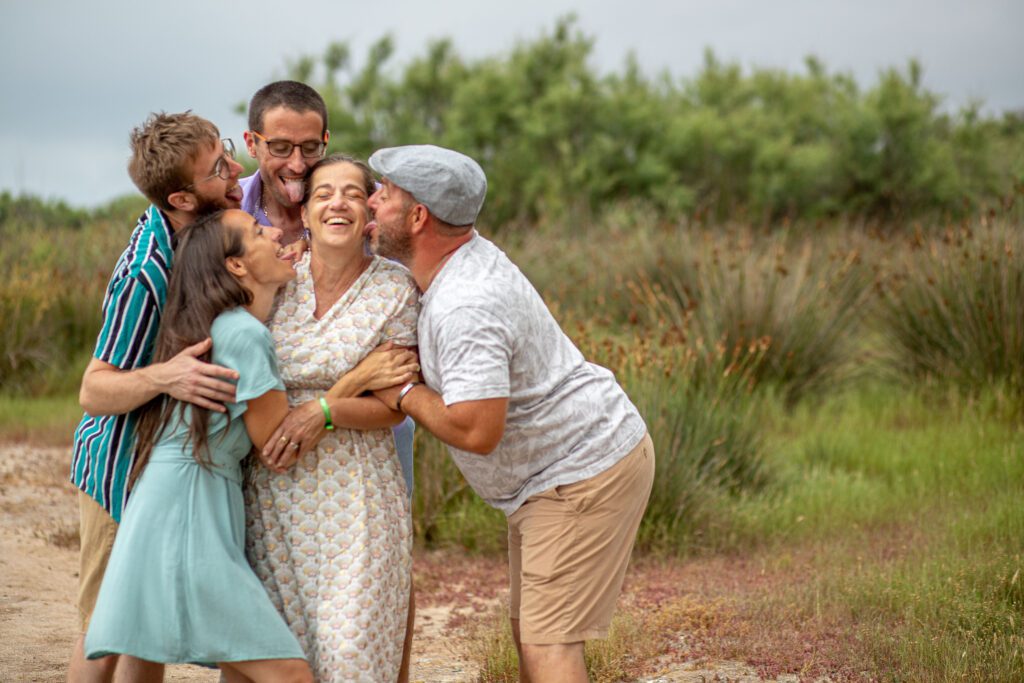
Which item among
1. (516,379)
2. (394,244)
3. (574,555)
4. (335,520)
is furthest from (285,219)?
(574,555)

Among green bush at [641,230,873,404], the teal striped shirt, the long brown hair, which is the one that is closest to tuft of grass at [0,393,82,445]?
green bush at [641,230,873,404]

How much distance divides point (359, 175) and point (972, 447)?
6.43 m

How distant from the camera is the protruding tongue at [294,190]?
405 centimetres

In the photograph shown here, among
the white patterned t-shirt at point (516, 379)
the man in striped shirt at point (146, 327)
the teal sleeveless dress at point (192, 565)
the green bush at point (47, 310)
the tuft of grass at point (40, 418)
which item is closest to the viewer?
the teal sleeveless dress at point (192, 565)

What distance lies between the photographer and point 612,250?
13094 millimetres

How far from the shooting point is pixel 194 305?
336 cm

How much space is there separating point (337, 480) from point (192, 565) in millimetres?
486

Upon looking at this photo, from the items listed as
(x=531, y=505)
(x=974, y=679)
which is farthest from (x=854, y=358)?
(x=531, y=505)

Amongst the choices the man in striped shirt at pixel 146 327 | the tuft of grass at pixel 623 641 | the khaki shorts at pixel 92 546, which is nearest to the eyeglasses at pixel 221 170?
the man in striped shirt at pixel 146 327

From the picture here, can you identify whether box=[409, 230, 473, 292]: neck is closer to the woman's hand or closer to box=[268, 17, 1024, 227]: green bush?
the woman's hand

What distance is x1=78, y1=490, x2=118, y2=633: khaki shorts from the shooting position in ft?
12.2

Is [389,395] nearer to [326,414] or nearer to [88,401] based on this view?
[326,414]

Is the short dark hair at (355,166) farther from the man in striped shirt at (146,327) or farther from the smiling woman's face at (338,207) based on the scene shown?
the man in striped shirt at (146,327)

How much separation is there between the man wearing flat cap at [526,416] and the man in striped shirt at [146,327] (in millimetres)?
499
